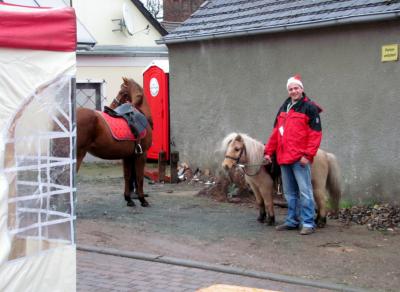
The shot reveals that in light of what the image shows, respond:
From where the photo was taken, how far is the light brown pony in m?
8.64

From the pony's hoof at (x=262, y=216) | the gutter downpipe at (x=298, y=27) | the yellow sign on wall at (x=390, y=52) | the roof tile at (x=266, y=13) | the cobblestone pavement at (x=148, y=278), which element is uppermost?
the roof tile at (x=266, y=13)

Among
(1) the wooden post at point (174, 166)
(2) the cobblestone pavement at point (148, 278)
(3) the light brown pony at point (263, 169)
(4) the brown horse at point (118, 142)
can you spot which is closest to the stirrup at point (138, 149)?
(4) the brown horse at point (118, 142)

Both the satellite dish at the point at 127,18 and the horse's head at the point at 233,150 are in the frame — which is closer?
the horse's head at the point at 233,150

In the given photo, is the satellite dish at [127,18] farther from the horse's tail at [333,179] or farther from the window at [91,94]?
the horse's tail at [333,179]

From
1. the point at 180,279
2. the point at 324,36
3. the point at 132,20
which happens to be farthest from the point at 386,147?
the point at 132,20

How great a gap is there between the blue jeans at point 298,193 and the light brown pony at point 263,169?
0.94ft

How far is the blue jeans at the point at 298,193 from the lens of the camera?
8.34 m

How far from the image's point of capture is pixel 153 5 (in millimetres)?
39938

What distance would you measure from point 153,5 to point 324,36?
99.3ft

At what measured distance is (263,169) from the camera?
8859mm

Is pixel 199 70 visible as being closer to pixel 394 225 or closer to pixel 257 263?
pixel 394 225

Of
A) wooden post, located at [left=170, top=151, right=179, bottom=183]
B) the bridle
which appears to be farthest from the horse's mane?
wooden post, located at [left=170, top=151, right=179, bottom=183]

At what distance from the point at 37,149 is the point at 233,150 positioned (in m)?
4.37

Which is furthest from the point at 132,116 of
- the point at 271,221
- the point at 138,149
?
the point at 271,221
